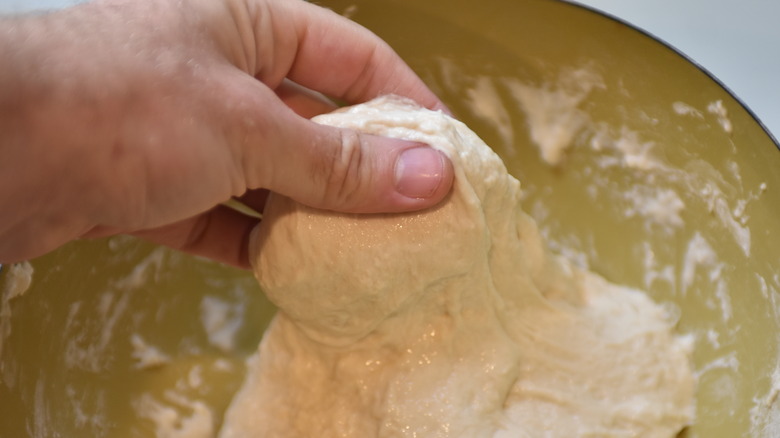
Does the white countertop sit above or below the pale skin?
above

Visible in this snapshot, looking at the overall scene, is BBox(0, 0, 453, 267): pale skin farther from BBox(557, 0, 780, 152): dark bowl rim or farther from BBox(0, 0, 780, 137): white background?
BBox(0, 0, 780, 137): white background

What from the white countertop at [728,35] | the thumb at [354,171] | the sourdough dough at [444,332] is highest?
the white countertop at [728,35]

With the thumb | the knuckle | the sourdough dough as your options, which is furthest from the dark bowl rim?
the knuckle

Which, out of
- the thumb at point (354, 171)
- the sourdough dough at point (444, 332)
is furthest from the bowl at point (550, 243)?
the thumb at point (354, 171)

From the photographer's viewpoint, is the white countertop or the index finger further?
the white countertop

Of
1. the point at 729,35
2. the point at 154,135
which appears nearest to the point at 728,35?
the point at 729,35

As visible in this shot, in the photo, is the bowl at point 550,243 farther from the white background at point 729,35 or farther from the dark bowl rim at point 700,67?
the white background at point 729,35

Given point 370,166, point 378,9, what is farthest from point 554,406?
point 378,9
